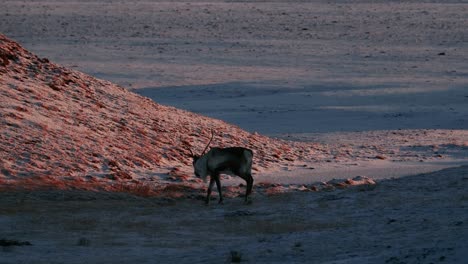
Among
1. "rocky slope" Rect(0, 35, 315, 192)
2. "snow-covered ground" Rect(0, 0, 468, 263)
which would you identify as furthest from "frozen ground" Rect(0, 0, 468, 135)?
"rocky slope" Rect(0, 35, 315, 192)

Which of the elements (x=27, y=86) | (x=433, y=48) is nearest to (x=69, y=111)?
(x=27, y=86)

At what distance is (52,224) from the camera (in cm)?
1235

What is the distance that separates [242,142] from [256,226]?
263 inches

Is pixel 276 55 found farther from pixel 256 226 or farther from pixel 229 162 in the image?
pixel 256 226

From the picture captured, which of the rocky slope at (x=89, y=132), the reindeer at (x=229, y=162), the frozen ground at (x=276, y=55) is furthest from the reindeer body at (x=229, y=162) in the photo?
the frozen ground at (x=276, y=55)

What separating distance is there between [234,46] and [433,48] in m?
7.29

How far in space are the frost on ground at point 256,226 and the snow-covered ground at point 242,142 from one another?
0.10 feet

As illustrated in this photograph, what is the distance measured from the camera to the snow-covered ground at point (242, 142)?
11.0 m

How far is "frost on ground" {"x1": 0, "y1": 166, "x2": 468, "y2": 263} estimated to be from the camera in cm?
995

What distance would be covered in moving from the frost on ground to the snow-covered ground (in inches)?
1.2

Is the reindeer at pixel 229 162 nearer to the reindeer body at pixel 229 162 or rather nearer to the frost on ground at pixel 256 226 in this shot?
the reindeer body at pixel 229 162

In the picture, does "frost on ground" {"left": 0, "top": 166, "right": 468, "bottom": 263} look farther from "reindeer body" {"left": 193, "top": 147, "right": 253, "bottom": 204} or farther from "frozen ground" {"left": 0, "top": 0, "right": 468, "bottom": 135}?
"frozen ground" {"left": 0, "top": 0, "right": 468, "bottom": 135}

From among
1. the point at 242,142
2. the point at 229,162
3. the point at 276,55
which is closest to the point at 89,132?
the point at 242,142

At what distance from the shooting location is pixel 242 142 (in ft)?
63.1
